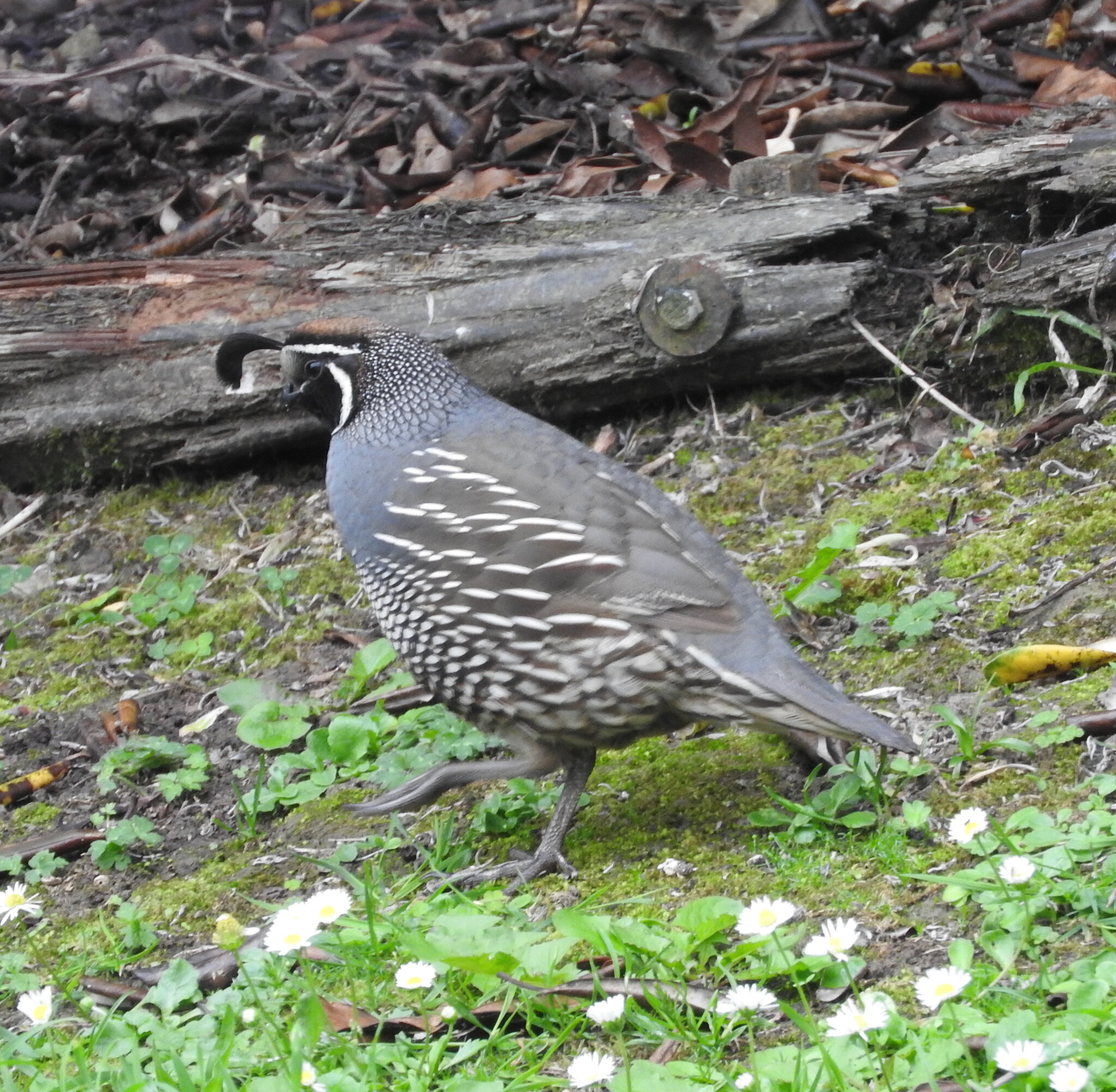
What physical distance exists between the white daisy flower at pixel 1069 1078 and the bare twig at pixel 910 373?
131 inches

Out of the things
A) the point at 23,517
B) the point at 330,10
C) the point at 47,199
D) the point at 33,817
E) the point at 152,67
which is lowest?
the point at 33,817

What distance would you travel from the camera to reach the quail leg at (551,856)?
12.4ft

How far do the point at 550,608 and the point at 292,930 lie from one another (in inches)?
53.0

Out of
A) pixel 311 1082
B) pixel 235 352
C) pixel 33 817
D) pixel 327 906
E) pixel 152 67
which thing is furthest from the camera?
pixel 152 67

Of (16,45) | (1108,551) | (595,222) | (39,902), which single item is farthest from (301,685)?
(16,45)

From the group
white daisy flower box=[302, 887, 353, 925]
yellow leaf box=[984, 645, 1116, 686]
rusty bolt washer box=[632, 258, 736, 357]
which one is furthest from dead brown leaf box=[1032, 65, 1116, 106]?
white daisy flower box=[302, 887, 353, 925]

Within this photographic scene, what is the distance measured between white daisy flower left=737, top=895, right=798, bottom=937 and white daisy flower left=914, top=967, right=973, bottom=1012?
26 centimetres

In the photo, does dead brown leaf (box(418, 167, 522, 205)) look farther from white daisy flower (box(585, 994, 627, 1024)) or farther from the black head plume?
white daisy flower (box(585, 994, 627, 1024))

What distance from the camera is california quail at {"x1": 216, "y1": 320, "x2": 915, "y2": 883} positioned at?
3.69m

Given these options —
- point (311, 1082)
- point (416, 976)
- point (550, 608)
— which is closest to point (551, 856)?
point (550, 608)

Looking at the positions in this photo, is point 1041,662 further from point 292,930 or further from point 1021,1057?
point 292,930

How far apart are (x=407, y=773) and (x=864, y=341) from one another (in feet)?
8.11

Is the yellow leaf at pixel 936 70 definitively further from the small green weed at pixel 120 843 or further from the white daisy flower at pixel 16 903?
the white daisy flower at pixel 16 903

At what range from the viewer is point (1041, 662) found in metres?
3.87
